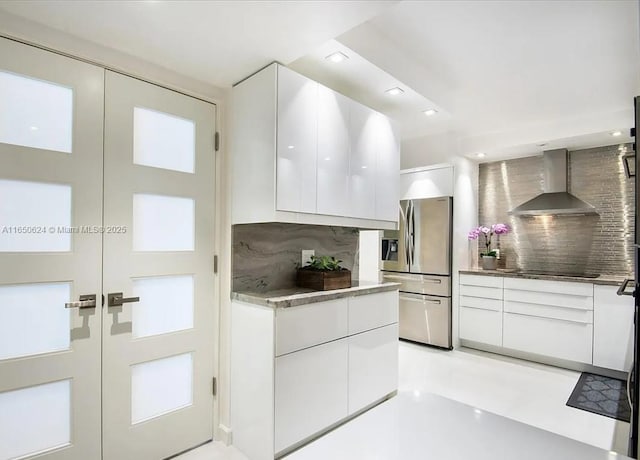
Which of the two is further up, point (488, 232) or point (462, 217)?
point (462, 217)

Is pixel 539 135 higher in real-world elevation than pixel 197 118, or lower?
higher

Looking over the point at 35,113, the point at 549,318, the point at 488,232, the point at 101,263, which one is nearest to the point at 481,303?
the point at 549,318

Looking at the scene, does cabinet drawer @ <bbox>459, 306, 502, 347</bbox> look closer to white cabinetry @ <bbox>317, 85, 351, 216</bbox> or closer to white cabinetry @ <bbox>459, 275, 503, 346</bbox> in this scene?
white cabinetry @ <bbox>459, 275, 503, 346</bbox>

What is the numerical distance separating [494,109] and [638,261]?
7.74 feet

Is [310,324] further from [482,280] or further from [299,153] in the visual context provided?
[482,280]

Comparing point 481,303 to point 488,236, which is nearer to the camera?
point 481,303

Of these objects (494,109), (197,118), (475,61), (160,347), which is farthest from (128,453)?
(494,109)

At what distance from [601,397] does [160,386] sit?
3.45 m

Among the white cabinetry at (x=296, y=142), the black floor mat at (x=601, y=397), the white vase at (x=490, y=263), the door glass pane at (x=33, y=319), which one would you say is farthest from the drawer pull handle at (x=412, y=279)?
the door glass pane at (x=33, y=319)

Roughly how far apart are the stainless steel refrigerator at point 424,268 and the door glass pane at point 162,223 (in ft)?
9.38

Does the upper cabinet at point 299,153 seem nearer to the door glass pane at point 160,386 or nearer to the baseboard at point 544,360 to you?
the door glass pane at point 160,386

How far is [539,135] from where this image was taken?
12.8 feet

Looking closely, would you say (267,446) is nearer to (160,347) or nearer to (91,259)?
(160,347)

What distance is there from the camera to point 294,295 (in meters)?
2.20
